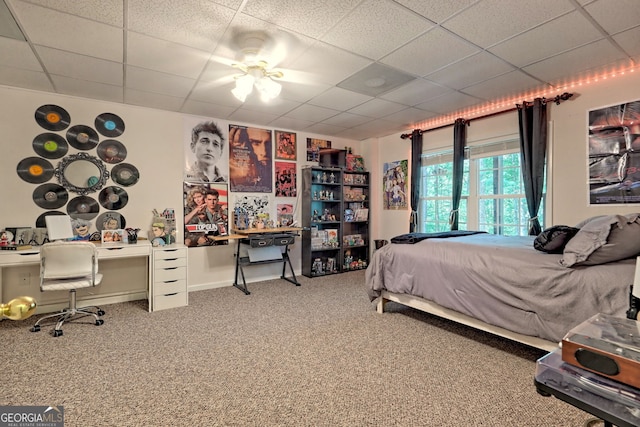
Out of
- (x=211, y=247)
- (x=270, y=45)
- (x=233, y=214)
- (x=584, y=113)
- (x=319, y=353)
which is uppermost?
(x=270, y=45)

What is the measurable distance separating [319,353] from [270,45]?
97.6 inches

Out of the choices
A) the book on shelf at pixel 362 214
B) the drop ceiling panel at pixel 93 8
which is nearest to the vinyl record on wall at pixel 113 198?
the drop ceiling panel at pixel 93 8

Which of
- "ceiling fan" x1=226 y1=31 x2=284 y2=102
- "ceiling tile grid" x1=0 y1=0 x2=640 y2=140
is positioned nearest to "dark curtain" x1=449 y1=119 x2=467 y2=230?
"ceiling tile grid" x1=0 y1=0 x2=640 y2=140

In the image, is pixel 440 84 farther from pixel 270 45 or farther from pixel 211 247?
pixel 211 247

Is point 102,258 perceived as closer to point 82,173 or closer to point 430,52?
point 82,173

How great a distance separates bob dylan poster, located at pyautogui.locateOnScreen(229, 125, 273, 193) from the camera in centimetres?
468

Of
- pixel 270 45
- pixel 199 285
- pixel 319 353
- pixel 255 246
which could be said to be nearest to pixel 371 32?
pixel 270 45

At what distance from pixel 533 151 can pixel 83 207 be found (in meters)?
5.35

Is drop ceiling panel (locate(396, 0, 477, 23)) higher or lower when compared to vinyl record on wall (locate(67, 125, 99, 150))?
higher

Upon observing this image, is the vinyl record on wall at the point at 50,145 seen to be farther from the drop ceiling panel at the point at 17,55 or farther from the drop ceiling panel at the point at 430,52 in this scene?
the drop ceiling panel at the point at 430,52

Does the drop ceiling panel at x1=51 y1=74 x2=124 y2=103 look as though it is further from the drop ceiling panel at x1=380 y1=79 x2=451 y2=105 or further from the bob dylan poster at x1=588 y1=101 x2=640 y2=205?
the bob dylan poster at x1=588 y1=101 x2=640 y2=205

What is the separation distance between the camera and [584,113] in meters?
3.32

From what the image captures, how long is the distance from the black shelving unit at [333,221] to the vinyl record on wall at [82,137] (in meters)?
2.90

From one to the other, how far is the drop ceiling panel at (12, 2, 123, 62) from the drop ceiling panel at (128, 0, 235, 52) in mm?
266
